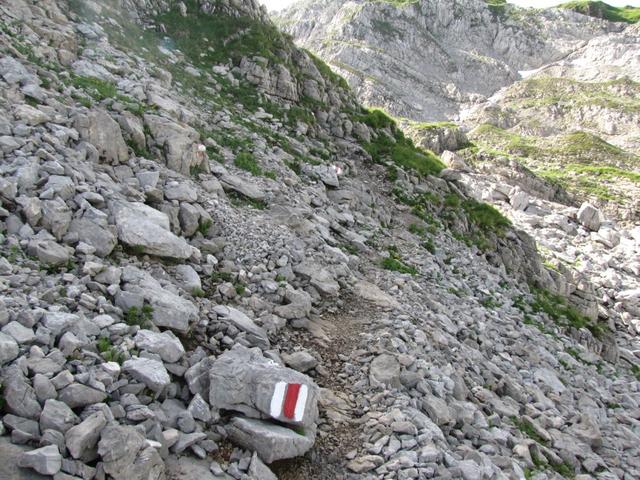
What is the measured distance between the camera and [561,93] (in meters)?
118

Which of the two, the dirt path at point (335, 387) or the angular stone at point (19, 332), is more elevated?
the angular stone at point (19, 332)

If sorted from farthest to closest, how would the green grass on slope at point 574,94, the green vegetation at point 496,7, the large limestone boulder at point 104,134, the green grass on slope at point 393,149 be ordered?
the green vegetation at point 496,7, the green grass on slope at point 574,94, the green grass on slope at point 393,149, the large limestone boulder at point 104,134

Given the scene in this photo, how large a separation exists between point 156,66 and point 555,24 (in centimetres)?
17452

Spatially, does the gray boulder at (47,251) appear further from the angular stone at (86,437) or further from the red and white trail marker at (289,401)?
the red and white trail marker at (289,401)

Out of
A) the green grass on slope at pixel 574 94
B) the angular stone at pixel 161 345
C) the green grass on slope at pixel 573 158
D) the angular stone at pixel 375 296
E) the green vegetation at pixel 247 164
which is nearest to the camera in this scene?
the angular stone at pixel 161 345

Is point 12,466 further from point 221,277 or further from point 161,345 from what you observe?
point 221,277

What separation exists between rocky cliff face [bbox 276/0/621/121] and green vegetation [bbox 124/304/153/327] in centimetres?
11284

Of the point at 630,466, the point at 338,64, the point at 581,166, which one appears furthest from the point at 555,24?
the point at 630,466

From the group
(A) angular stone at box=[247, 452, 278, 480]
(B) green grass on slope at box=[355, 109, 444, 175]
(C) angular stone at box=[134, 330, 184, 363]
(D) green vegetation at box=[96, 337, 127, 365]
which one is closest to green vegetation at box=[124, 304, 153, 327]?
(C) angular stone at box=[134, 330, 184, 363]

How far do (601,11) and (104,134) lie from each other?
657 feet

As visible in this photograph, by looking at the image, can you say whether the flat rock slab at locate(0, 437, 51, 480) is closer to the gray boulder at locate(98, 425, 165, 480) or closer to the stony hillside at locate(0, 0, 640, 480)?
the stony hillside at locate(0, 0, 640, 480)

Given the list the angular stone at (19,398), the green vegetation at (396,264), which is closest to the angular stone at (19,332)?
the angular stone at (19,398)

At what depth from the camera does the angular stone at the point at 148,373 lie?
6.02 meters

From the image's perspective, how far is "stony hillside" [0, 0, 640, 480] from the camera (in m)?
5.90
